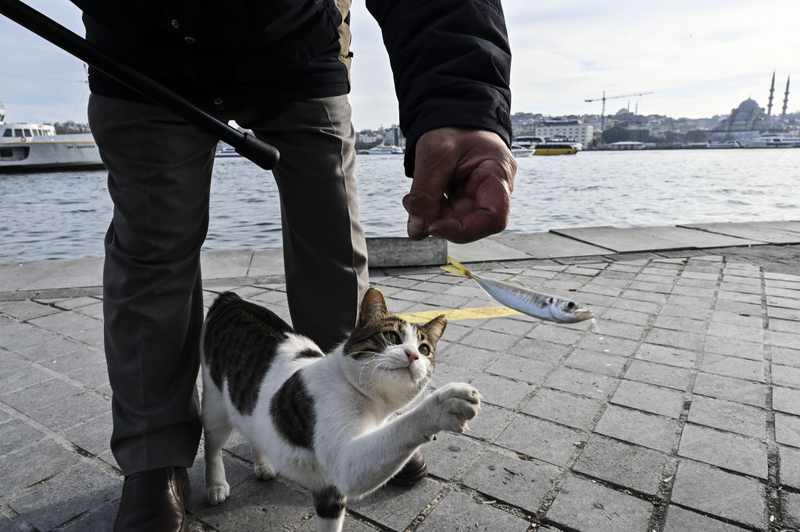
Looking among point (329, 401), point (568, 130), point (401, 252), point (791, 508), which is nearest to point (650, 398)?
point (791, 508)

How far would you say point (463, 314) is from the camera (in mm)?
4000

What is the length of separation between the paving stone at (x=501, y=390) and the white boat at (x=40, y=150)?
44.3 meters

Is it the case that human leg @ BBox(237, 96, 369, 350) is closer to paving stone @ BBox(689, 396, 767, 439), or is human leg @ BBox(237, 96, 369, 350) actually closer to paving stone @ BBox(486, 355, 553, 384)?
paving stone @ BBox(486, 355, 553, 384)

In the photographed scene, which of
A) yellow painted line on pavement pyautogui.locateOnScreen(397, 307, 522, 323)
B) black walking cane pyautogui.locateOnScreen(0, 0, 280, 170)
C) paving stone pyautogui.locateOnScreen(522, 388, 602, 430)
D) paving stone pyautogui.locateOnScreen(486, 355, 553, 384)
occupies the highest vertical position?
black walking cane pyautogui.locateOnScreen(0, 0, 280, 170)

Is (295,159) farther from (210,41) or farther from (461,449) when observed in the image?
(461,449)

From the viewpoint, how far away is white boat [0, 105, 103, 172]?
38250 millimetres

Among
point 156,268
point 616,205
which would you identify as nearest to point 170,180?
point 156,268

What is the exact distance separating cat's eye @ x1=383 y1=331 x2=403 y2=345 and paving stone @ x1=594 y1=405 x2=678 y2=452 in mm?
1236

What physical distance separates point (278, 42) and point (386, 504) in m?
1.62

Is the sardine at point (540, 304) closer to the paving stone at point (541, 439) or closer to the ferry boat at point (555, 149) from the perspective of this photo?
the paving stone at point (541, 439)

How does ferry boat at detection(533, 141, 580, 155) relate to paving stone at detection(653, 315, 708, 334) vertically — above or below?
above

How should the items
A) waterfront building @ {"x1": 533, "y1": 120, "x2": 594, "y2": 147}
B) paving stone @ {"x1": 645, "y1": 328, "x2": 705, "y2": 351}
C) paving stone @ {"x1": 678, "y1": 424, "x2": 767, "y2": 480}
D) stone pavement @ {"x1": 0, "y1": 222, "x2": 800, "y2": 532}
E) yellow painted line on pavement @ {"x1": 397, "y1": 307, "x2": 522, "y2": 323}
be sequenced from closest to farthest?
stone pavement @ {"x1": 0, "y1": 222, "x2": 800, "y2": 532} → paving stone @ {"x1": 678, "y1": 424, "x2": 767, "y2": 480} → paving stone @ {"x1": 645, "y1": 328, "x2": 705, "y2": 351} → yellow painted line on pavement @ {"x1": 397, "y1": 307, "x2": 522, "y2": 323} → waterfront building @ {"x1": 533, "y1": 120, "x2": 594, "y2": 147}

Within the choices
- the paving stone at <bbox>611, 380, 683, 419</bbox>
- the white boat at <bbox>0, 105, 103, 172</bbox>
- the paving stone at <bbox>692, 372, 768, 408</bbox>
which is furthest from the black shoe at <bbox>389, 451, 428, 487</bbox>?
the white boat at <bbox>0, 105, 103, 172</bbox>

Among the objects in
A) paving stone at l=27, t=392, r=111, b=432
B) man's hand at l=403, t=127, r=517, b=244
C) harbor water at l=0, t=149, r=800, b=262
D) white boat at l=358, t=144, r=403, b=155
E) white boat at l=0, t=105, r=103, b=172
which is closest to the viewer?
man's hand at l=403, t=127, r=517, b=244
